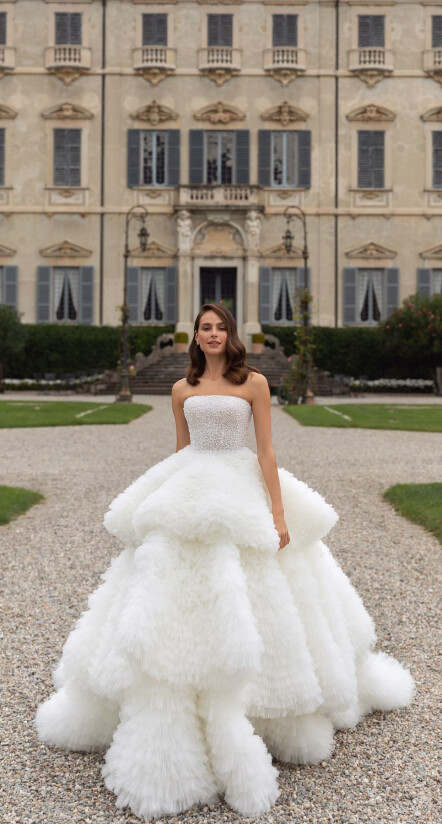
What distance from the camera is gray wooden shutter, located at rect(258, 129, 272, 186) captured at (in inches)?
1179

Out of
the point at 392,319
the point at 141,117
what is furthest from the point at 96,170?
the point at 392,319

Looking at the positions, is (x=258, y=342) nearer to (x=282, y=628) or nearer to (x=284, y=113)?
(x=284, y=113)

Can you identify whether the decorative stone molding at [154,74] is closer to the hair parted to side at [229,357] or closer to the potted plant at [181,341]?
the potted plant at [181,341]

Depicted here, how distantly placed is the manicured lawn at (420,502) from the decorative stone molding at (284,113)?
24.0 metres

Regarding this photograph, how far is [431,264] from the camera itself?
99.9 feet

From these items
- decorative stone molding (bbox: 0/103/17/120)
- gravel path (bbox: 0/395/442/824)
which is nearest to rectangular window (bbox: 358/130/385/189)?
decorative stone molding (bbox: 0/103/17/120)

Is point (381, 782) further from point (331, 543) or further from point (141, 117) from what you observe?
point (141, 117)

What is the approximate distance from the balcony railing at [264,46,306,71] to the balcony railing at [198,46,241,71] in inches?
40.5

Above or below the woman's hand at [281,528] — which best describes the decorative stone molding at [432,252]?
above

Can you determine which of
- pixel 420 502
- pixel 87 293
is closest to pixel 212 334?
pixel 420 502

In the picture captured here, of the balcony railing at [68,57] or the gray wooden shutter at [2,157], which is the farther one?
the gray wooden shutter at [2,157]

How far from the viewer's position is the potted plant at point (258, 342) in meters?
28.6

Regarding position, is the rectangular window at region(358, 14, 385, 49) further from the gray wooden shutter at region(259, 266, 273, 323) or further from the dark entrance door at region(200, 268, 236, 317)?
the dark entrance door at region(200, 268, 236, 317)

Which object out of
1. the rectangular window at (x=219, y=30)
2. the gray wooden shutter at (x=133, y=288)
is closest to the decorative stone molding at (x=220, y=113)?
the rectangular window at (x=219, y=30)
